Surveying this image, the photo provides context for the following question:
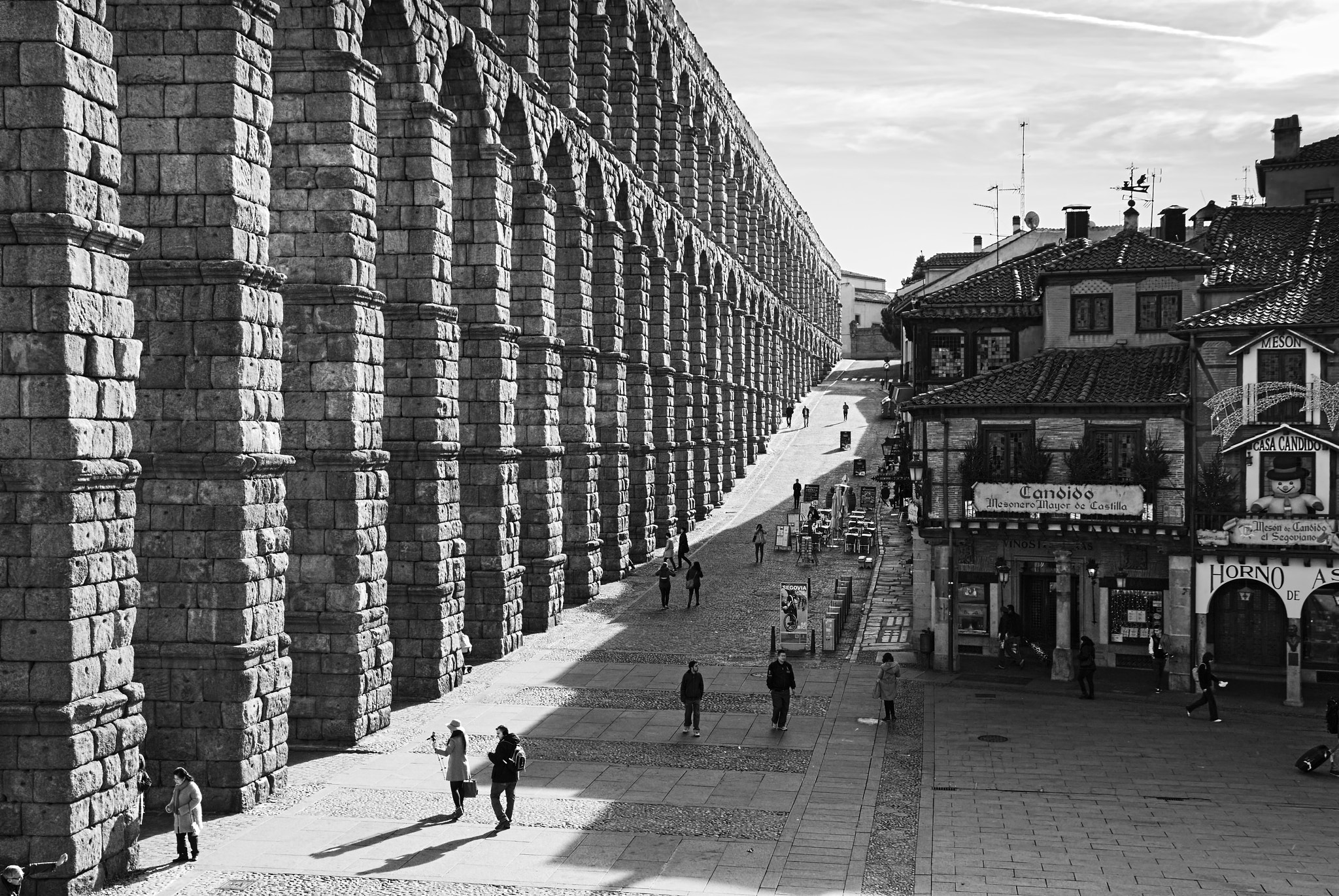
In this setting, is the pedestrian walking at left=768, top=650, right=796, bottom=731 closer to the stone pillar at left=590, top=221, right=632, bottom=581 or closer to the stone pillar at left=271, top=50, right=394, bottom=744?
the stone pillar at left=271, top=50, right=394, bottom=744

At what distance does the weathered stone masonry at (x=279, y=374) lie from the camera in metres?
17.8

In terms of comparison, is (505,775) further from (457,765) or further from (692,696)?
(692,696)

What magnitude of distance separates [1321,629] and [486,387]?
21138 millimetres

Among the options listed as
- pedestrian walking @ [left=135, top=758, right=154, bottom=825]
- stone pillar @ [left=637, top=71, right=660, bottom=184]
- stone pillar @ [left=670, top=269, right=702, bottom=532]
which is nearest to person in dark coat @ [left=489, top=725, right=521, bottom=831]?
pedestrian walking @ [left=135, top=758, right=154, bottom=825]

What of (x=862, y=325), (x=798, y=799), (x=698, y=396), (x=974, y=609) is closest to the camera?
(x=798, y=799)

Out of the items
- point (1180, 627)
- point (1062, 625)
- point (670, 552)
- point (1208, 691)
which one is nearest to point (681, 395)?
point (670, 552)

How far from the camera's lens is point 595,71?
48.1 m

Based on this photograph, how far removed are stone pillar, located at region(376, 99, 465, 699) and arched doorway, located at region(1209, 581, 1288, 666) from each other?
1853 centimetres

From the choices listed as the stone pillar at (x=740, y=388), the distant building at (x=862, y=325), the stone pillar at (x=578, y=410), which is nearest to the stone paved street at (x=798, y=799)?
the stone pillar at (x=578, y=410)

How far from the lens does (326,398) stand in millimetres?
27031

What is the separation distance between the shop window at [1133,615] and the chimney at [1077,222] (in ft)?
55.1

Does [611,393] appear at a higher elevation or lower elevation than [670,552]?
higher

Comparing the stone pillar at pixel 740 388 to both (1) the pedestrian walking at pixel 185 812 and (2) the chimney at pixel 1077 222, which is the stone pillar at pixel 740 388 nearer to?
(2) the chimney at pixel 1077 222

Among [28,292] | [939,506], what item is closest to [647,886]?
[28,292]
